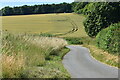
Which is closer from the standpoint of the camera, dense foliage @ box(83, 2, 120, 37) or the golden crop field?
dense foliage @ box(83, 2, 120, 37)

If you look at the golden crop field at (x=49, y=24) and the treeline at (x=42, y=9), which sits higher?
the treeline at (x=42, y=9)

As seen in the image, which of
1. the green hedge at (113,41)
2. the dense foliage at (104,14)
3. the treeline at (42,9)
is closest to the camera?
the green hedge at (113,41)

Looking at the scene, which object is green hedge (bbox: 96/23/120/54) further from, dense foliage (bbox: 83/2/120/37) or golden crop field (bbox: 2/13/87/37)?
golden crop field (bbox: 2/13/87/37)

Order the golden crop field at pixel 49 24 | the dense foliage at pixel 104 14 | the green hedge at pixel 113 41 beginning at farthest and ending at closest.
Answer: the golden crop field at pixel 49 24 < the dense foliage at pixel 104 14 < the green hedge at pixel 113 41

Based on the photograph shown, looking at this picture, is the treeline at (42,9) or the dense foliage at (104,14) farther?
the treeline at (42,9)

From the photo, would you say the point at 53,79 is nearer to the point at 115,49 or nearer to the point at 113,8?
the point at 115,49

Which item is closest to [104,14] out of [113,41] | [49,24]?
[113,41]

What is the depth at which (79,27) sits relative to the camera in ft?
261

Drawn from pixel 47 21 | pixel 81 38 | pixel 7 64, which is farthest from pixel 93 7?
pixel 7 64

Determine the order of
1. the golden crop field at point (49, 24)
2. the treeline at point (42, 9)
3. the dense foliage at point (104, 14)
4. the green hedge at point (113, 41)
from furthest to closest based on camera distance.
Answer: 1. the treeline at point (42, 9)
2. the golden crop field at point (49, 24)
3. the dense foliage at point (104, 14)
4. the green hedge at point (113, 41)

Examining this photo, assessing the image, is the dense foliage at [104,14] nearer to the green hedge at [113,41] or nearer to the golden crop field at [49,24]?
the golden crop field at [49,24]

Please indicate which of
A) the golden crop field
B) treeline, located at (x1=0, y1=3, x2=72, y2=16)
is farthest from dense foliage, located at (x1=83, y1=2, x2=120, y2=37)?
treeline, located at (x1=0, y1=3, x2=72, y2=16)

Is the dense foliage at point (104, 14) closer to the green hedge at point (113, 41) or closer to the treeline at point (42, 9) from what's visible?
the green hedge at point (113, 41)

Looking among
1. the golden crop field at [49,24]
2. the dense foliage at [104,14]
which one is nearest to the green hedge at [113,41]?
the dense foliage at [104,14]
